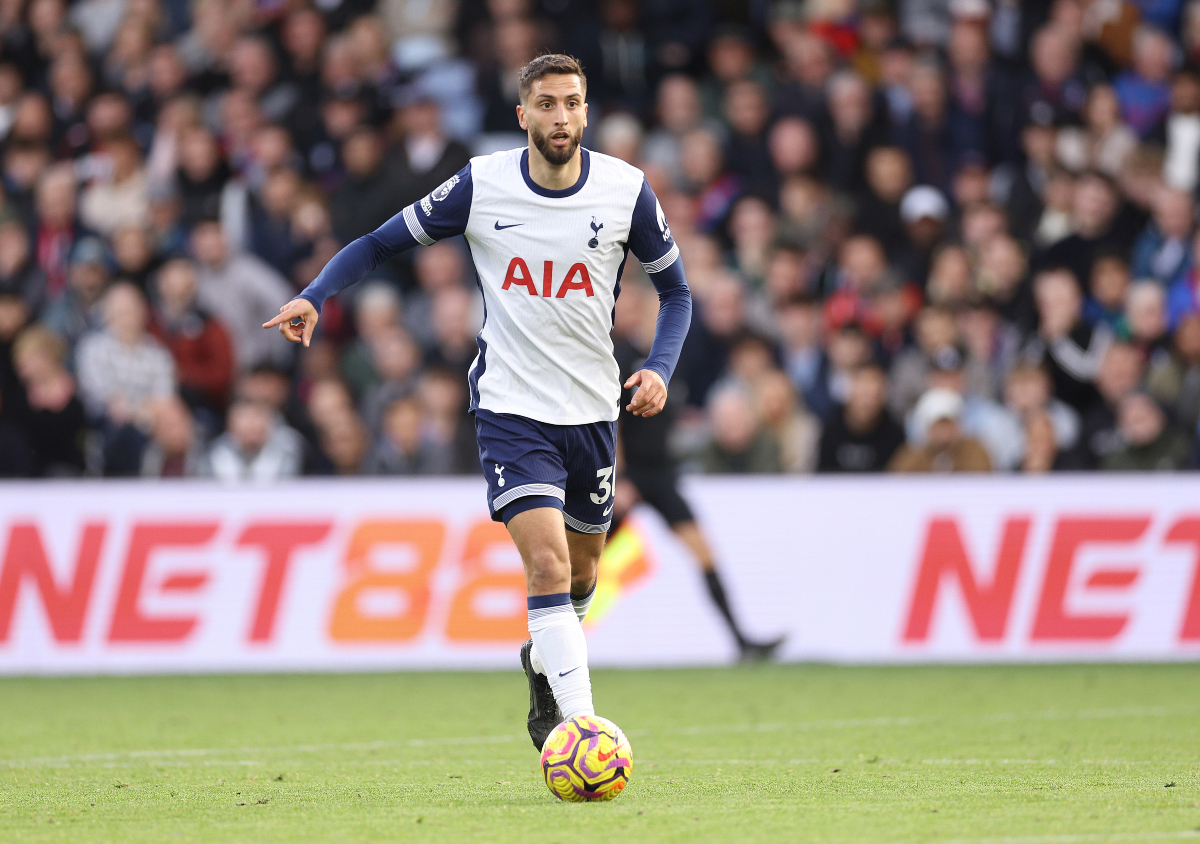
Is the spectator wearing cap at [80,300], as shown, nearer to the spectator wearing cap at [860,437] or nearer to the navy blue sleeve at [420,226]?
the spectator wearing cap at [860,437]

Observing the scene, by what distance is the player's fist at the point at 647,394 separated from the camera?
255 inches

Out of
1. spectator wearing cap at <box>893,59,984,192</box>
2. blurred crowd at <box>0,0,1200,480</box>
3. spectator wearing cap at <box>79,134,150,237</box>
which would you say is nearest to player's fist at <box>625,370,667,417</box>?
blurred crowd at <box>0,0,1200,480</box>

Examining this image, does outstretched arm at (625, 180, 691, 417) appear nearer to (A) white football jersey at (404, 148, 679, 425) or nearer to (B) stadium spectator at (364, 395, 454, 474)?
(A) white football jersey at (404, 148, 679, 425)

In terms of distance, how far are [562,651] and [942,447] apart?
7.44 m

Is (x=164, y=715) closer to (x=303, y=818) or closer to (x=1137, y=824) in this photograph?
(x=303, y=818)

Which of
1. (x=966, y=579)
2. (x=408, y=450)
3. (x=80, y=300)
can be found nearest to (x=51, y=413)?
(x=80, y=300)

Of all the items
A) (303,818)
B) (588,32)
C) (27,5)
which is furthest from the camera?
(27,5)

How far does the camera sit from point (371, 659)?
13125 mm

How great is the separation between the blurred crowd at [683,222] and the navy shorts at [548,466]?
21.1ft

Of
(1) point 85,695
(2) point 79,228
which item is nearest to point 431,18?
(2) point 79,228

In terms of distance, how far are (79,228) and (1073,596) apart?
9271mm

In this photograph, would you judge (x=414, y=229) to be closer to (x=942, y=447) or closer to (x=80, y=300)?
(x=942, y=447)

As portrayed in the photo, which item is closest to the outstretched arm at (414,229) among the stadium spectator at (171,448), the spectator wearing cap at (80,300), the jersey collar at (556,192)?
the jersey collar at (556,192)

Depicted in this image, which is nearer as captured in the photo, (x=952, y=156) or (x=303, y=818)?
(x=303, y=818)
